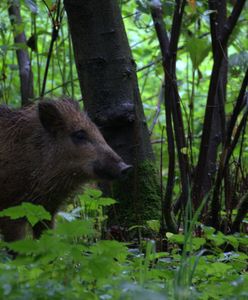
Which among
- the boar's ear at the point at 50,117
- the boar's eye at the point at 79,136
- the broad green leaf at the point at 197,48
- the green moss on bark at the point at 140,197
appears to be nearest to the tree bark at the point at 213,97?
the broad green leaf at the point at 197,48

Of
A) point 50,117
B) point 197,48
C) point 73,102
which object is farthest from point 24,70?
point 197,48

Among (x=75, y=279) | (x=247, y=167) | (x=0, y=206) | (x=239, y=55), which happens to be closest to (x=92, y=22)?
(x=239, y=55)

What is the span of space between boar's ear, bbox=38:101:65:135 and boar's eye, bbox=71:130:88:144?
118 mm

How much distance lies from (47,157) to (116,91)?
0.73 m

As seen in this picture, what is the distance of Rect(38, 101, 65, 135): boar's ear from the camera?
485 centimetres

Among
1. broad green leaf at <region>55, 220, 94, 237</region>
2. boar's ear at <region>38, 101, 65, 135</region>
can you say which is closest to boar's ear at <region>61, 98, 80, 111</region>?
boar's ear at <region>38, 101, 65, 135</region>

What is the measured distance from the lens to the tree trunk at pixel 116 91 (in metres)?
4.64

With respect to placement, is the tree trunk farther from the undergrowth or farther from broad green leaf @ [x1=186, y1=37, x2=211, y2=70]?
the undergrowth

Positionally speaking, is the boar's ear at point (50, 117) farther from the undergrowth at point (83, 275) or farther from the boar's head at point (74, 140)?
the undergrowth at point (83, 275)

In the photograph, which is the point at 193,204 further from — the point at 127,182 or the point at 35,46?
the point at 35,46

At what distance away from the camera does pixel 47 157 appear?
16.0 feet

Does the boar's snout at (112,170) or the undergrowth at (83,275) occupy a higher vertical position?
the boar's snout at (112,170)

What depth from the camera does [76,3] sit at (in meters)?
4.65

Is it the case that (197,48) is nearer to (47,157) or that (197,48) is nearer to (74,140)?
(74,140)
